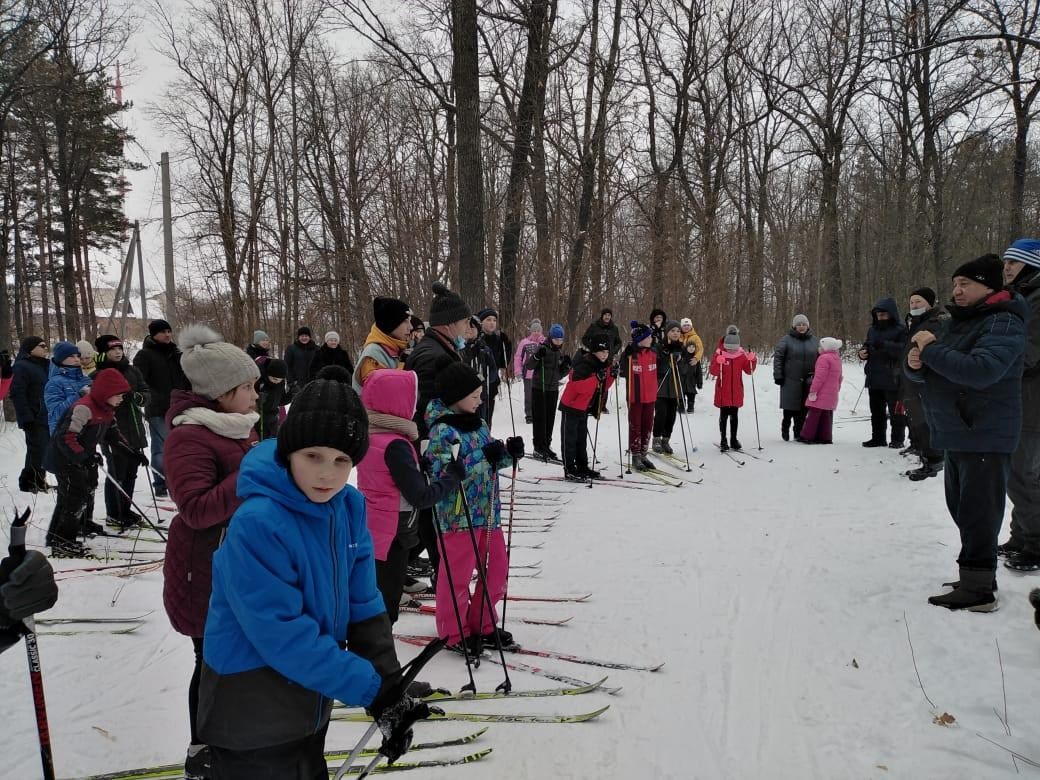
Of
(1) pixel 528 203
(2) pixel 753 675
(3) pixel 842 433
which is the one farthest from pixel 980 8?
(2) pixel 753 675

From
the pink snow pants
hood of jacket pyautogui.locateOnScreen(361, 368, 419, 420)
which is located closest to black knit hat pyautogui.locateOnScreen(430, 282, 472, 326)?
hood of jacket pyautogui.locateOnScreen(361, 368, 419, 420)

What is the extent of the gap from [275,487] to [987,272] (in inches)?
165

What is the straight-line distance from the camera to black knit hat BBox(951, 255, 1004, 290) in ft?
12.7

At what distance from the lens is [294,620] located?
1.64m

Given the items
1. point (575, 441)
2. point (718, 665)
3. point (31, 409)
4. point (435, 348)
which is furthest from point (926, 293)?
point (31, 409)

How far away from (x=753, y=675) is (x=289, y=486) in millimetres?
2906

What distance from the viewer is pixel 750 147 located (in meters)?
25.8

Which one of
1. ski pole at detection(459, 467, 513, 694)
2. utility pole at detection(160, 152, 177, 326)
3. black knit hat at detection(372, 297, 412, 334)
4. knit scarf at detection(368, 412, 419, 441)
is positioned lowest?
ski pole at detection(459, 467, 513, 694)

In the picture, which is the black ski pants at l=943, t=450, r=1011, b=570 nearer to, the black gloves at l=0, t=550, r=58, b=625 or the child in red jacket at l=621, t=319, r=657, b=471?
the black gloves at l=0, t=550, r=58, b=625

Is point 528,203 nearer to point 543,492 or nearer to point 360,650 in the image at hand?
point 543,492

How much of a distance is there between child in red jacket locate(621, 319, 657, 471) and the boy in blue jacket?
22.9 ft

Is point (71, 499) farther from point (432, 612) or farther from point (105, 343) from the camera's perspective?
point (432, 612)

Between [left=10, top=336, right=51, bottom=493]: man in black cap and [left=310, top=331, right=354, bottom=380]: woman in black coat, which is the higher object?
[left=310, top=331, right=354, bottom=380]: woman in black coat

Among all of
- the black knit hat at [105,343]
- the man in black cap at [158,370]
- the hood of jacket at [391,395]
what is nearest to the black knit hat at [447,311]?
the hood of jacket at [391,395]
